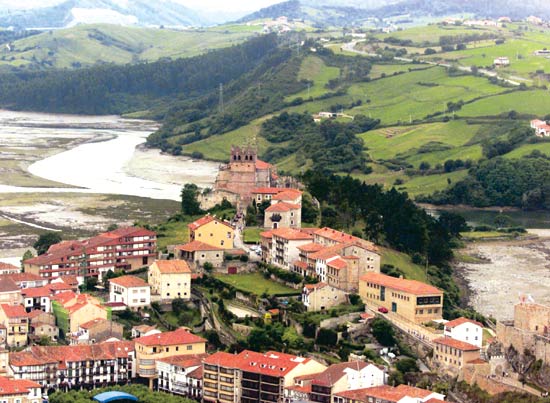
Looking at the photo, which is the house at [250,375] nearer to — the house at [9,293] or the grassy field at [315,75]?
the house at [9,293]

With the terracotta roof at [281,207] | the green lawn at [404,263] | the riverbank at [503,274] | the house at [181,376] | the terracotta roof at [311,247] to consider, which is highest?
the terracotta roof at [281,207]

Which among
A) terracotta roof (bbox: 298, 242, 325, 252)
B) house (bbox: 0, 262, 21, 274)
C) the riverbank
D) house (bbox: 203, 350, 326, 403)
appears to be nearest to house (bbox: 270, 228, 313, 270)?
terracotta roof (bbox: 298, 242, 325, 252)

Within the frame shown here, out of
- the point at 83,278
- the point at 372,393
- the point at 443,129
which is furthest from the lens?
the point at 443,129

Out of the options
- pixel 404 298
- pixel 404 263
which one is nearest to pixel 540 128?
pixel 404 263

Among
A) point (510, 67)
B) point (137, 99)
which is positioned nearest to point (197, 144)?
Result: point (510, 67)

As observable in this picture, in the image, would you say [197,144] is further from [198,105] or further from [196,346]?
[196,346]

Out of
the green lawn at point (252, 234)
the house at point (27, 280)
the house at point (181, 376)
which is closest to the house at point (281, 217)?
the green lawn at point (252, 234)

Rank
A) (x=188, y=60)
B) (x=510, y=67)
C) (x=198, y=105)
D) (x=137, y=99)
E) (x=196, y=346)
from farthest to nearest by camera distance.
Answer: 1. (x=188, y=60)
2. (x=137, y=99)
3. (x=198, y=105)
4. (x=510, y=67)
5. (x=196, y=346)

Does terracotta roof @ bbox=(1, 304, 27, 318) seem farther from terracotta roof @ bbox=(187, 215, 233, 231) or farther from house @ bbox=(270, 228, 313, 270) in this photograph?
house @ bbox=(270, 228, 313, 270)
